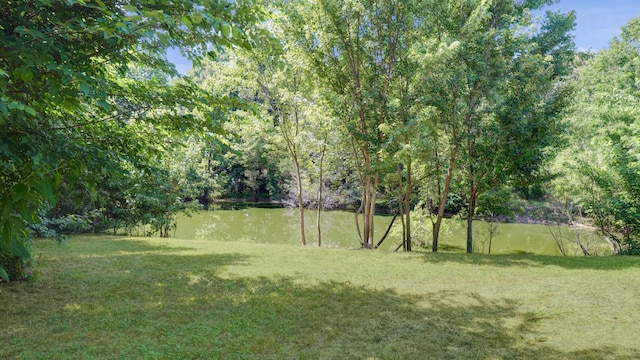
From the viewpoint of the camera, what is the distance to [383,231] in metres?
20.8

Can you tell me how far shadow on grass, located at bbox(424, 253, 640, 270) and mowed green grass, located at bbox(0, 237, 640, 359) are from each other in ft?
0.83

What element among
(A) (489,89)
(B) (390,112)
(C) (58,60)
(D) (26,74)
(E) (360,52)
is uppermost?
(E) (360,52)

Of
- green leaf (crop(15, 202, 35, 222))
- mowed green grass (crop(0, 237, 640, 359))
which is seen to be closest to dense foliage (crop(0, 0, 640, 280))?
mowed green grass (crop(0, 237, 640, 359))

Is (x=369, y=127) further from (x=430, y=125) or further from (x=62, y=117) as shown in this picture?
(x=62, y=117)

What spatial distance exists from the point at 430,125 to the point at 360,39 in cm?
307

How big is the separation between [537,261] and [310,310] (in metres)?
→ 6.74

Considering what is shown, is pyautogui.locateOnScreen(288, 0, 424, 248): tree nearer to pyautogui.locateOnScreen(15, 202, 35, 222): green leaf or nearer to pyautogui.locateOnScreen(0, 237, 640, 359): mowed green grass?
pyautogui.locateOnScreen(0, 237, 640, 359): mowed green grass

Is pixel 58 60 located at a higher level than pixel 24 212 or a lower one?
higher

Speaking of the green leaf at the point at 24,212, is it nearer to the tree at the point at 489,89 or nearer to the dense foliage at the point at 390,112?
the dense foliage at the point at 390,112

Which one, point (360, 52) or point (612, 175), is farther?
point (612, 175)

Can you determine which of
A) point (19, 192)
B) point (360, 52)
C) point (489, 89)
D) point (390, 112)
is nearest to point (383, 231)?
point (390, 112)

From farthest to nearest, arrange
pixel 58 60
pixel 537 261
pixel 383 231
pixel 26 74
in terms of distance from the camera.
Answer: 1. pixel 383 231
2. pixel 537 261
3. pixel 58 60
4. pixel 26 74

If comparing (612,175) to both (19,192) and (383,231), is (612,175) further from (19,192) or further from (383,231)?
(19,192)

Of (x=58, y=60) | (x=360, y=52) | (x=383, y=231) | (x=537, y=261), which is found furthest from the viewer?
(x=383, y=231)
